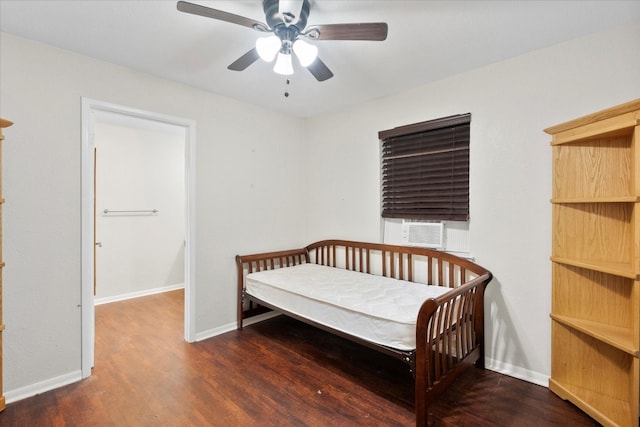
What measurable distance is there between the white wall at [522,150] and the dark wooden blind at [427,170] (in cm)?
10

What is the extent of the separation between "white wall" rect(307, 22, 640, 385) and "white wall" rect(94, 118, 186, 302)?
334 cm

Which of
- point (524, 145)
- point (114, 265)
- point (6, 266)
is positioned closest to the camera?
point (6, 266)

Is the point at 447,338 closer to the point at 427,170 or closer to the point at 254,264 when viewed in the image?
the point at 427,170

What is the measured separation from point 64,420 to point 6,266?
3.40 ft

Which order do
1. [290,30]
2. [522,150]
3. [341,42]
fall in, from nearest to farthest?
[290,30] < [341,42] < [522,150]

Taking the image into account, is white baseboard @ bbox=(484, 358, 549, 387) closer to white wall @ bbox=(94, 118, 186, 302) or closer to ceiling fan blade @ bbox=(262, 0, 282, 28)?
ceiling fan blade @ bbox=(262, 0, 282, 28)

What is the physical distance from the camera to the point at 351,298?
2287mm

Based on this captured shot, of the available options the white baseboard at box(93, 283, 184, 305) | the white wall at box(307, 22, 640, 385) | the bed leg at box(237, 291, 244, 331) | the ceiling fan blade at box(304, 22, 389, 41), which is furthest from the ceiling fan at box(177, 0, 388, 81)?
the white baseboard at box(93, 283, 184, 305)

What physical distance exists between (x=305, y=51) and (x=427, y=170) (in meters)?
1.61

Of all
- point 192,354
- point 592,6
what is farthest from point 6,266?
point 592,6

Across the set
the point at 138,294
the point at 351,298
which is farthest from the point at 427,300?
the point at 138,294

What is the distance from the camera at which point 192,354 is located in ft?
8.60

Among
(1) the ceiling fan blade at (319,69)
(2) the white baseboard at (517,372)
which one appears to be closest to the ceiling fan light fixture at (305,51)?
(1) the ceiling fan blade at (319,69)

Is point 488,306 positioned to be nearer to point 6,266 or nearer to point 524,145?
point 524,145
